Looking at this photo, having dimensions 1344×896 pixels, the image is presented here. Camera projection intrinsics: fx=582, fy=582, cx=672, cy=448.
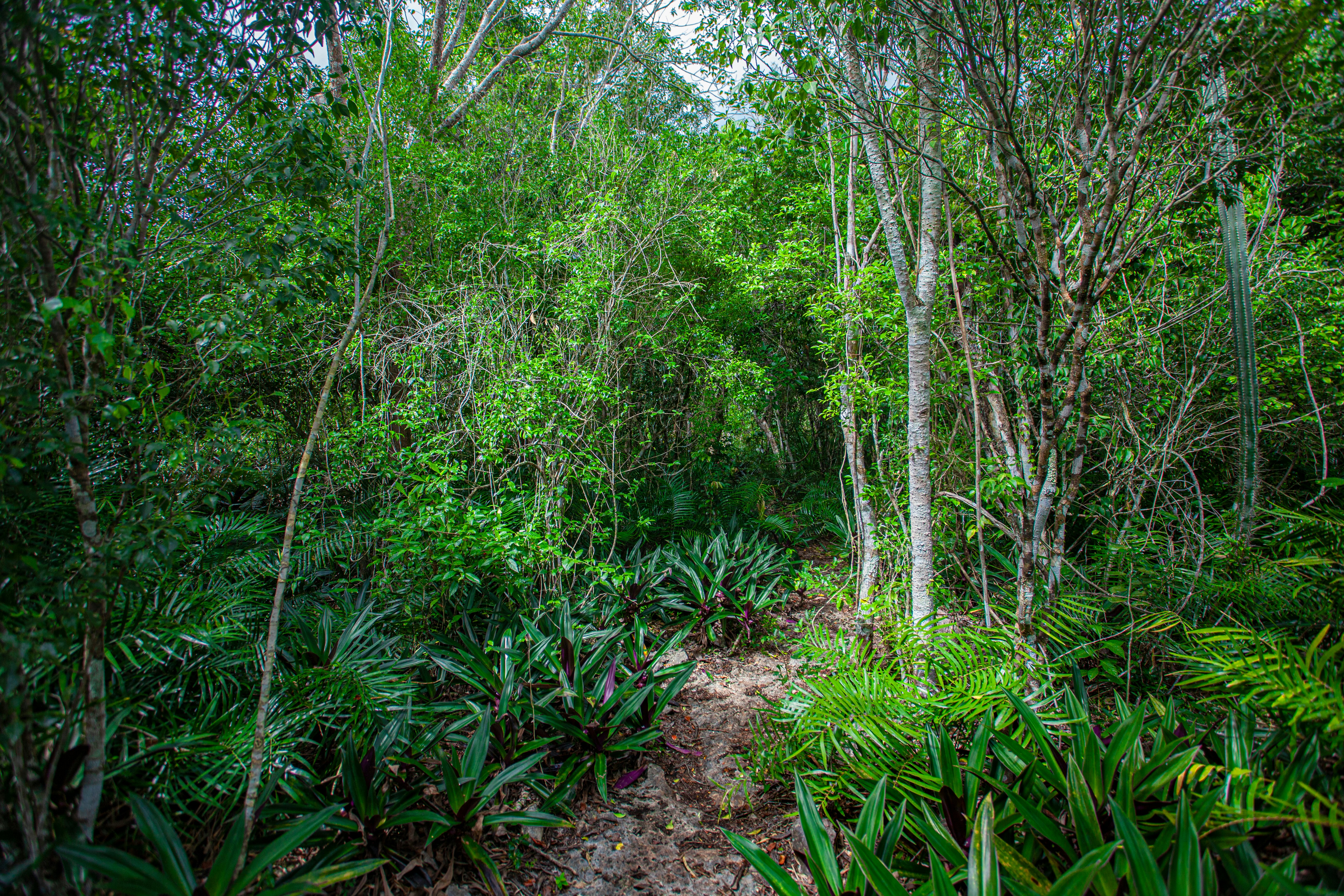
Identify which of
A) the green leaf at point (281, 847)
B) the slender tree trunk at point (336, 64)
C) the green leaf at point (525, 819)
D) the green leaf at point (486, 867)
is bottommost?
the green leaf at point (486, 867)

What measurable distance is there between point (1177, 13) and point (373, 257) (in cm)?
433

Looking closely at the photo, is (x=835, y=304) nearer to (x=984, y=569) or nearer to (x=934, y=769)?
(x=984, y=569)

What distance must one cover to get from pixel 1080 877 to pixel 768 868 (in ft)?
2.64

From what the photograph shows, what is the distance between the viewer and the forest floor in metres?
2.27

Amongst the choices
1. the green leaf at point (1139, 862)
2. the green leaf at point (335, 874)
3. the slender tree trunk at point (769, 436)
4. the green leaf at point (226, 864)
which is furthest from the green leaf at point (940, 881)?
the slender tree trunk at point (769, 436)

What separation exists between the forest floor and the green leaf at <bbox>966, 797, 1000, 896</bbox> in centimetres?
94

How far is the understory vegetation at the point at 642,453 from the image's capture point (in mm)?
1589

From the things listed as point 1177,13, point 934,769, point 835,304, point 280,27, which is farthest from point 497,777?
point 1177,13

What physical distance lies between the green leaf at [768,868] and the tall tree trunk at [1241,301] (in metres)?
2.68

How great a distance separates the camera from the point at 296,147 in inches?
89.2

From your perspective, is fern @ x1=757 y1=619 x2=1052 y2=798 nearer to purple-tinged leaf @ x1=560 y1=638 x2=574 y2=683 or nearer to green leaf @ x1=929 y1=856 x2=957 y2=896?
green leaf @ x1=929 y1=856 x2=957 y2=896

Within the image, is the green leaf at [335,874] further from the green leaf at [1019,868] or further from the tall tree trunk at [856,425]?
the tall tree trunk at [856,425]

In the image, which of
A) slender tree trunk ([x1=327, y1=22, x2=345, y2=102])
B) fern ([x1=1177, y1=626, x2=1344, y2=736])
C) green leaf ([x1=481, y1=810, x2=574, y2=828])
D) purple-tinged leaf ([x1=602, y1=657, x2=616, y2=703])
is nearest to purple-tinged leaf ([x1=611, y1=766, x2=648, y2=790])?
purple-tinged leaf ([x1=602, y1=657, x2=616, y2=703])

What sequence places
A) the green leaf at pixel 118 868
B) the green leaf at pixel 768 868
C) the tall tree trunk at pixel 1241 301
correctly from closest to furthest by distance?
the green leaf at pixel 118 868 → the green leaf at pixel 768 868 → the tall tree trunk at pixel 1241 301
